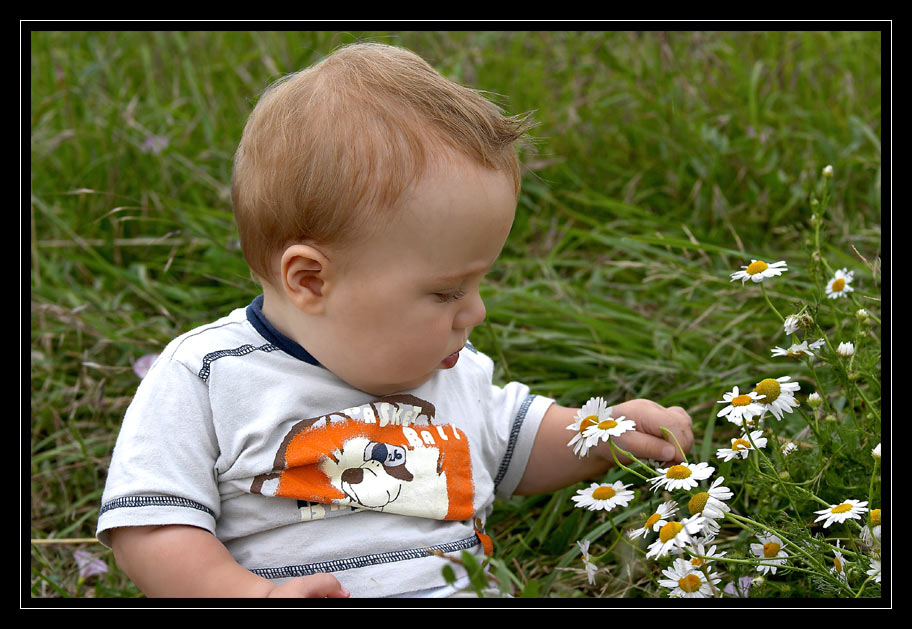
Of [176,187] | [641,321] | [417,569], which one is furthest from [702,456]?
[176,187]

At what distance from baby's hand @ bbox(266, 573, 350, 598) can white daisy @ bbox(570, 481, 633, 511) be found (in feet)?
1.32

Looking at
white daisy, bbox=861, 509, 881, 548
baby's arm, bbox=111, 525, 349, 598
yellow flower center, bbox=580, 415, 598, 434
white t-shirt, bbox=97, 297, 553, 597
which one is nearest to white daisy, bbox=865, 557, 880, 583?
white daisy, bbox=861, 509, 881, 548

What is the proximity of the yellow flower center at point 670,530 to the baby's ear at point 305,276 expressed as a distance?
0.60 meters

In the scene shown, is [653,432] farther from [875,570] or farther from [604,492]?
[875,570]

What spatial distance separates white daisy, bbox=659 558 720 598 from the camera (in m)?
1.37

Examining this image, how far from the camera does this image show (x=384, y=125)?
4.72 ft

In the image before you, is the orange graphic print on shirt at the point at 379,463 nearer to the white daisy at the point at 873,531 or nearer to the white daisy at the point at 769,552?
the white daisy at the point at 769,552

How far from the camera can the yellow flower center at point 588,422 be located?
5.27 feet

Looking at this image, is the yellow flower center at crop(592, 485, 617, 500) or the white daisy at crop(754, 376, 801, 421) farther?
the yellow flower center at crop(592, 485, 617, 500)

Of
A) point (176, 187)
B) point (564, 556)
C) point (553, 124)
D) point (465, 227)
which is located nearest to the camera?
point (465, 227)

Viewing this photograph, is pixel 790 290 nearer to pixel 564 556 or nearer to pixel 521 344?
pixel 521 344

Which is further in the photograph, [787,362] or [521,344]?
[521,344]

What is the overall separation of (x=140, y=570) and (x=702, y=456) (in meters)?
1.08

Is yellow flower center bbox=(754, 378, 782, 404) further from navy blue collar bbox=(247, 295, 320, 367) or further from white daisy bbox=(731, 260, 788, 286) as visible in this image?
navy blue collar bbox=(247, 295, 320, 367)
